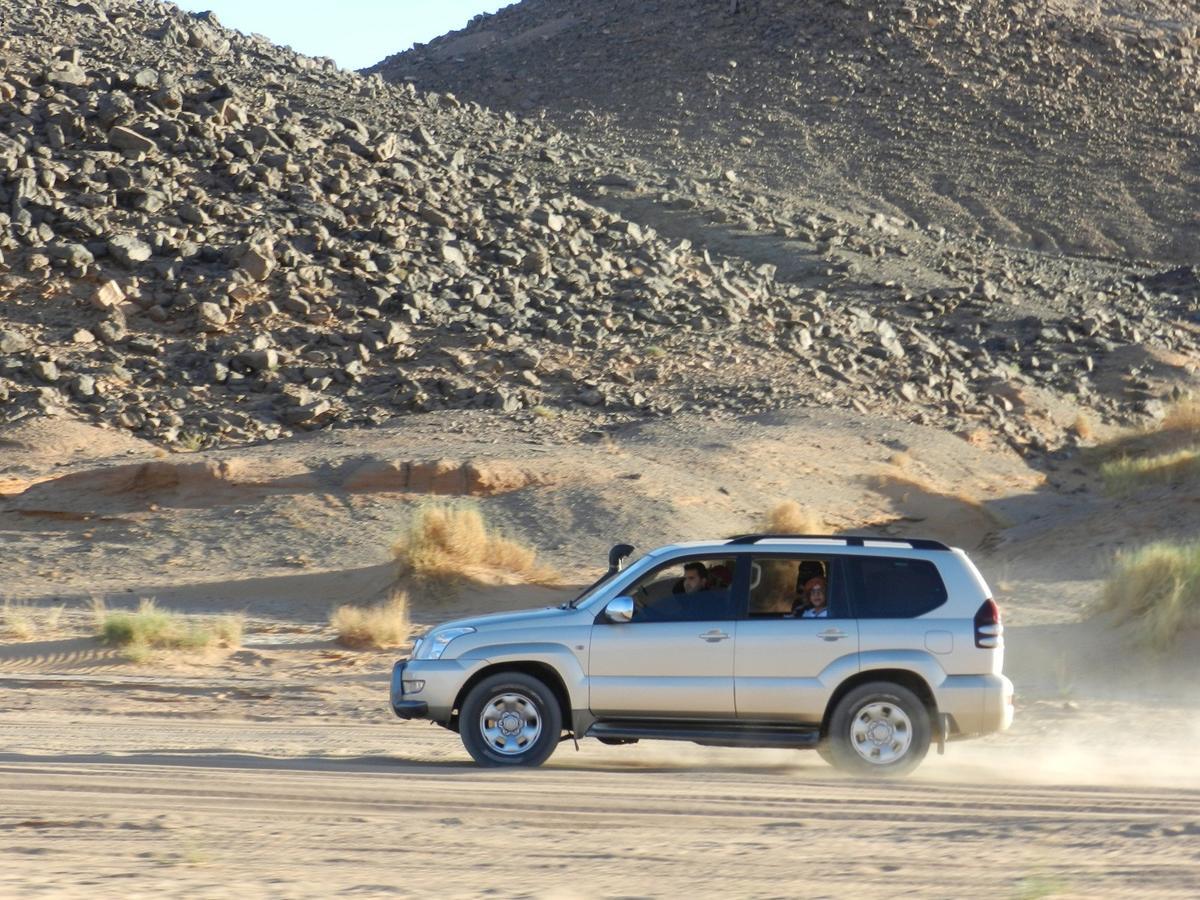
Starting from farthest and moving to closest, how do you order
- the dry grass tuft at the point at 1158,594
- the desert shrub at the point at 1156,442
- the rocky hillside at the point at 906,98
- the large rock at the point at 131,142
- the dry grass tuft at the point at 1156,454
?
the rocky hillside at the point at 906,98 < the large rock at the point at 131,142 < the desert shrub at the point at 1156,442 < the dry grass tuft at the point at 1156,454 < the dry grass tuft at the point at 1158,594

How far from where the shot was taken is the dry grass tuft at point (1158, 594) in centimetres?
1720

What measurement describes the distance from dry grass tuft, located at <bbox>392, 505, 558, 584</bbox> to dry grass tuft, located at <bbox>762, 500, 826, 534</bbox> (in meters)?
4.53

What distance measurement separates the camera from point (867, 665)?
10.6 m

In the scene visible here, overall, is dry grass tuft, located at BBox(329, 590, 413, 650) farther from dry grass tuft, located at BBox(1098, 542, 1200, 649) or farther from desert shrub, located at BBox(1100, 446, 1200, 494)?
desert shrub, located at BBox(1100, 446, 1200, 494)

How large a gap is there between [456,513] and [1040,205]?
44.0 meters

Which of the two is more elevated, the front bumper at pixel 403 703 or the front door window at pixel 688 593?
the front door window at pixel 688 593

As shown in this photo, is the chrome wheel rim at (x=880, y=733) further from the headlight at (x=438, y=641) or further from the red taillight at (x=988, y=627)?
the headlight at (x=438, y=641)

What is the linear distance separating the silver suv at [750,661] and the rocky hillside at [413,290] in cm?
2190

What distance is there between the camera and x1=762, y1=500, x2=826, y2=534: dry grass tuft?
26.5m

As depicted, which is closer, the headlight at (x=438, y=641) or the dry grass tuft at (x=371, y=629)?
the headlight at (x=438, y=641)

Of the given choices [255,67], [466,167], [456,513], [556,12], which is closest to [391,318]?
[466,167]

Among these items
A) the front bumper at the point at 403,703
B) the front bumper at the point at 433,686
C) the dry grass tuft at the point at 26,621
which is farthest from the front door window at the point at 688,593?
the dry grass tuft at the point at 26,621

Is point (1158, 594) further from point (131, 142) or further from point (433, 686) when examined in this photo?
point (131, 142)

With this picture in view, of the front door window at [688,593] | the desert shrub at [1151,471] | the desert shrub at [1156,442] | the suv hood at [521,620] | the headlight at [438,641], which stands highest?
the desert shrub at [1156,442]
